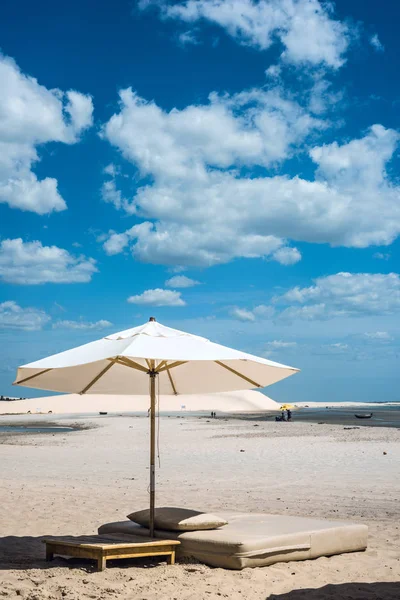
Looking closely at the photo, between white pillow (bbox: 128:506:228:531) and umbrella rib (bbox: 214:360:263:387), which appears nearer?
white pillow (bbox: 128:506:228:531)

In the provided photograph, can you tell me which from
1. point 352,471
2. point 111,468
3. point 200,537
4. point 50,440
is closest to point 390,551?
point 200,537

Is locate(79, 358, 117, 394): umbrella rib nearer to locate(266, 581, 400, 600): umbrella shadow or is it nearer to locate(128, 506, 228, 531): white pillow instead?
locate(128, 506, 228, 531): white pillow

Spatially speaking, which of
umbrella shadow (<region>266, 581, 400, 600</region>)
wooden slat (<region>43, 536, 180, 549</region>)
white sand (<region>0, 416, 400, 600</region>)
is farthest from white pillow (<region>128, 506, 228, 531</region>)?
umbrella shadow (<region>266, 581, 400, 600</region>)

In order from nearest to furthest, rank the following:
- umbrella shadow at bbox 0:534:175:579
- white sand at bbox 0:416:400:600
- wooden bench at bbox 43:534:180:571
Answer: white sand at bbox 0:416:400:600 → wooden bench at bbox 43:534:180:571 → umbrella shadow at bbox 0:534:175:579

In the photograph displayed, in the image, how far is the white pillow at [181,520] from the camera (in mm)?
8805

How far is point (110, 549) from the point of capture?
8.09m

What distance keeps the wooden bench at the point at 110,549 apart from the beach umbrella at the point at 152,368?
0.53 meters

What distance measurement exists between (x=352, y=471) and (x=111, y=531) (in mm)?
11331

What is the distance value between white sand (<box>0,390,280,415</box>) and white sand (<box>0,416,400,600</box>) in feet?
201

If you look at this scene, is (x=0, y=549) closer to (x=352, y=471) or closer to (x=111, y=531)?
(x=111, y=531)

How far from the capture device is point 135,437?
36.8 m

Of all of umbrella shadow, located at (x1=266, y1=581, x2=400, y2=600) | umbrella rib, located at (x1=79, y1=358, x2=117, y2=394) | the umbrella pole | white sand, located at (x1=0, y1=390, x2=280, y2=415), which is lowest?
umbrella shadow, located at (x1=266, y1=581, x2=400, y2=600)

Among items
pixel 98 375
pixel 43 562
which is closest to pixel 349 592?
pixel 43 562

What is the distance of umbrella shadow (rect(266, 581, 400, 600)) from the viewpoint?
24.0ft
